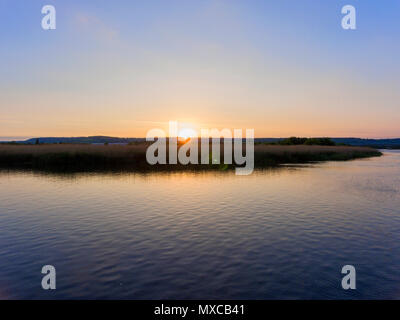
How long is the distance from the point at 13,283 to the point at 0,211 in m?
11.3

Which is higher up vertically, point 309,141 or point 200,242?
point 309,141

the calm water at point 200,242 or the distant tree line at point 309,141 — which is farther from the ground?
the distant tree line at point 309,141

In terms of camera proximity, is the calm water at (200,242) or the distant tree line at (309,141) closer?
the calm water at (200,242)

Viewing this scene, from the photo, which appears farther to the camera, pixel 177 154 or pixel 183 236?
pixel 177 154

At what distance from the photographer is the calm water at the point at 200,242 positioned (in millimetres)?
9367

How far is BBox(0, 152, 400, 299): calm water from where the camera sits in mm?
9367

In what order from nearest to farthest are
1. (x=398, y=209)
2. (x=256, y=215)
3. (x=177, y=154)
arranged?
(x=256, y=215) → (x=398, y=209) → (x=177, y=154)

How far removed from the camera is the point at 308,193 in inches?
980

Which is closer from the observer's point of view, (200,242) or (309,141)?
(200,242)

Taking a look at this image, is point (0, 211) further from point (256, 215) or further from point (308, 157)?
point (308, 157)

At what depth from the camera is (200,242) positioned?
13.3 metres

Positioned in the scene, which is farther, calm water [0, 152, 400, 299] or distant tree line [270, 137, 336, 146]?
distant tree line [270, 137, 336, 146]

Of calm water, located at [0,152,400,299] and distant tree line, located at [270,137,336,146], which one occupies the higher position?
distant tree line, located at [270,137,336,146]
